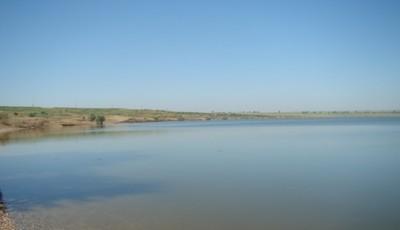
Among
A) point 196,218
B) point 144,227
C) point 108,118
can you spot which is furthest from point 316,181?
point 108,118

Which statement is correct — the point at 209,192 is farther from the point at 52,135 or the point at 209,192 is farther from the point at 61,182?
the point at 52,135

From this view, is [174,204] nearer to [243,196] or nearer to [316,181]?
[243,196]

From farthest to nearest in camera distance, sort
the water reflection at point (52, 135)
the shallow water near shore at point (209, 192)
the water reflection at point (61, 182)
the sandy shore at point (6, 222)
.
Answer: the water reflection at point (52, 135), the water reflection at point (61, 182), the shallow water near shore at point (209, 192), the sandy shore at point (6, 222)

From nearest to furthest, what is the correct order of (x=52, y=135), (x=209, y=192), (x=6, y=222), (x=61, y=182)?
(x=6, y=222), (x=209, y=192), (x=61, y=182), (x=52, y=135)

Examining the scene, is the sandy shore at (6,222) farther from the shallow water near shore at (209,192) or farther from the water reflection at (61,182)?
the water reflection at (61,182)

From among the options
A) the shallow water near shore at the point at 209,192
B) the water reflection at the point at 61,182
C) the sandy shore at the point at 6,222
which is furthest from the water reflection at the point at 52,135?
the sandy shore at the point at 6,222

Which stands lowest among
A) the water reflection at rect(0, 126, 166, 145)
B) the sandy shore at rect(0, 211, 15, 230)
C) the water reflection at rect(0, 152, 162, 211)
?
the water reflection at rect(0, 126, 166, 145)

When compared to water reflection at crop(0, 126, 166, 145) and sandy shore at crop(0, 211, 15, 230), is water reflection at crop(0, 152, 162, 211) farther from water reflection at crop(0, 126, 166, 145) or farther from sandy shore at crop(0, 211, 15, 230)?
water reflection at crop(0, 126, 166, 145)

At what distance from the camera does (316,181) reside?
69.6 ft

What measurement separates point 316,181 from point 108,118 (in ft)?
441

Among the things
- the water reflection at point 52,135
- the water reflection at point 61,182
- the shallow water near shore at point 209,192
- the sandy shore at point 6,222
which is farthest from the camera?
the water reflection at point 52,135

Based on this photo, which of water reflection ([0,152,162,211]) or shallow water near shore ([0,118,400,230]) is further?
water reflection ([0,152,162,211])

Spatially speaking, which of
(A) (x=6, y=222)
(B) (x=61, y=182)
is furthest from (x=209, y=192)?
(B) (x=61, y=182)

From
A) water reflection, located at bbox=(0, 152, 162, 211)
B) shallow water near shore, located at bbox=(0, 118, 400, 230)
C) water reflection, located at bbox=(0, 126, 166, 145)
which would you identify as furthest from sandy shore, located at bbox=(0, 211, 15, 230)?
water reflection, located at bbox=(0, 126, 166, 145)
